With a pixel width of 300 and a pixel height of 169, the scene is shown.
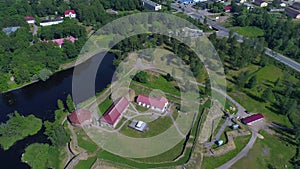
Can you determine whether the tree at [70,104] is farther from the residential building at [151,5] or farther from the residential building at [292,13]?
the residential building at [292,13]

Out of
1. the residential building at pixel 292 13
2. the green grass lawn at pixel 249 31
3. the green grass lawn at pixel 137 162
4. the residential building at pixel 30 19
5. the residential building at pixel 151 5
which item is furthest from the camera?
the residential building at pixel 151 5

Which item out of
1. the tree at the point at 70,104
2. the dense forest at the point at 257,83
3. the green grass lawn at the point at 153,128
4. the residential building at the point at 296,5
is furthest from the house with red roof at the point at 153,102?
the residential building at the point at 296,5

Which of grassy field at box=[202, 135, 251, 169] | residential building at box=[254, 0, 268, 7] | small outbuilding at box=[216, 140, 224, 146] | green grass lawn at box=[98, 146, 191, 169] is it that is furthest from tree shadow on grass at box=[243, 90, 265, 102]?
residential building at box=[254, 0, 268, 7]

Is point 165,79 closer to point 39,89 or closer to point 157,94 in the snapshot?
point 157,94

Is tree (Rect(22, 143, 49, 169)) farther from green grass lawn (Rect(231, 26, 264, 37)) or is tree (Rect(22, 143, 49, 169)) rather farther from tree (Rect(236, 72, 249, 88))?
green grass lawn (Rect(231, 26, 264, 37))

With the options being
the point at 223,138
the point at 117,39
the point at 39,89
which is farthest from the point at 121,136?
the point at 117,39

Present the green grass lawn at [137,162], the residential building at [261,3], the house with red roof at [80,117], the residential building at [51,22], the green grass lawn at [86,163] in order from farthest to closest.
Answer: the residential building at [261,3] < the residential building at [51,22] < the house with red roof at [80,117] < the green grass lawn at [137,162] < the green grass lawn at [86,163]

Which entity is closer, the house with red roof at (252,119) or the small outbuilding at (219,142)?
the small outbuilding at (219,142)

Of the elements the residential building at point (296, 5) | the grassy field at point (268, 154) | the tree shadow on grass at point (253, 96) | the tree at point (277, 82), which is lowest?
the grassy field at point (268, 154)
